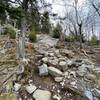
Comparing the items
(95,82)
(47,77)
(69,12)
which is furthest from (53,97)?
(69,12)

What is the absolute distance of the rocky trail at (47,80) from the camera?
17.7 feet

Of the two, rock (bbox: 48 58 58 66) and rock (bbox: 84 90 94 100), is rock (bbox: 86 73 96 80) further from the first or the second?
rock (bbox: 48 58 58 66)

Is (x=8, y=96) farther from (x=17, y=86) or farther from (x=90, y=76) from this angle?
(x=90, y=76)

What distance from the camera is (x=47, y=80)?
20.5 ft

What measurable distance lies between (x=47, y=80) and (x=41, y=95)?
99 centimetres

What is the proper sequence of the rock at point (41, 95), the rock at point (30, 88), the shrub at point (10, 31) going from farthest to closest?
the shrub at point (10, 31), the rock at point (30, 88), the rock at point (41, 95)

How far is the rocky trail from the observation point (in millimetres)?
5391

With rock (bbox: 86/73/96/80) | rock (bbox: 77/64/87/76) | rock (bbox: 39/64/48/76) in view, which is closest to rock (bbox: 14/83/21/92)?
rock (bbox: 39/64/48/76)

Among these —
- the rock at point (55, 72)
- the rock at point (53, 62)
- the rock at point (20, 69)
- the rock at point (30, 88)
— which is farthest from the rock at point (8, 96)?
the rock at point (53, 62)

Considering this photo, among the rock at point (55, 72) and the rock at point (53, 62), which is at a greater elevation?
the rock at point (53, 62)

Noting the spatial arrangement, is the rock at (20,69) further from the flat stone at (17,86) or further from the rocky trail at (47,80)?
the flat stone at (17,86)

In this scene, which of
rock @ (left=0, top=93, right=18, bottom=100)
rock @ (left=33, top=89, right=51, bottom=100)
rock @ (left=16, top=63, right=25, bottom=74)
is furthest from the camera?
rock @ (left=16, top=63, right=25, bottom=74)

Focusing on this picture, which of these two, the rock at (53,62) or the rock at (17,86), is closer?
the rock at (17,86)

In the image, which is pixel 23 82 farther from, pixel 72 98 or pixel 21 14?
pixel 21 14
